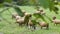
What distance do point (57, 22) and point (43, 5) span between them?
16.4 feet

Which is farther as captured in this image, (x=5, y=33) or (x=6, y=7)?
(x=5, y=33)

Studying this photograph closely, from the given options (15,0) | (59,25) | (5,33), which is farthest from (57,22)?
(15,0)

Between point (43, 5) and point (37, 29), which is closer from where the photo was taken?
point (43, 5)

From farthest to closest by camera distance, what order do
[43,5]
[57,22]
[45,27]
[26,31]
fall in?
[57,22] → [45,27] → [26,31] → [43,5]

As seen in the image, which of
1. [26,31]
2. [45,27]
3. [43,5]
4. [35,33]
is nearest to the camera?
[43,5]

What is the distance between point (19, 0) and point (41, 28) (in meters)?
4.52

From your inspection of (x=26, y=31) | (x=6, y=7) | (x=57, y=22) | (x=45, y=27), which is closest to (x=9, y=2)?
(x=6, y=7)

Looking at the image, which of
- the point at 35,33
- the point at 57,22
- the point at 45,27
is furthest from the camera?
the point at 57,22

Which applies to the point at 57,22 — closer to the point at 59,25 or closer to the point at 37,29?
the point at 59,25

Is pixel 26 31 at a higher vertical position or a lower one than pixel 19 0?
lower

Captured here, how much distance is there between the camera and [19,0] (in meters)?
0.54

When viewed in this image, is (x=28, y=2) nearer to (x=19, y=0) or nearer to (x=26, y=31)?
(x=19, y=0)

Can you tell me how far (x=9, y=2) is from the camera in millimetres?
524

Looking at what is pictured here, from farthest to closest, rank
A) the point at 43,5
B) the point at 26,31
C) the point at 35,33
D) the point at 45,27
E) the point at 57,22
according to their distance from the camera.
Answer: the point at 57,22, the point at 45,27, the point at 26,31, the point at 35,33, the point at 43,5
